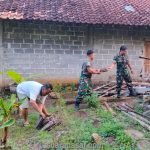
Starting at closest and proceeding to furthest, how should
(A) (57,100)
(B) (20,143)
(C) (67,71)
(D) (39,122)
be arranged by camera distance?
1. (B) (20,143)
2. (D) (39,122)
3. (A) (57,100)
4. (C) (67,71)

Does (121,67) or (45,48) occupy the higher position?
(45,48)

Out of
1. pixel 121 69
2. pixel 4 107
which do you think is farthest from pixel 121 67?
pixel 4 107

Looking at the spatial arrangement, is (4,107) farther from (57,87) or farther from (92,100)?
(57,87)

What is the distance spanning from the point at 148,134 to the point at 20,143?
270 cm

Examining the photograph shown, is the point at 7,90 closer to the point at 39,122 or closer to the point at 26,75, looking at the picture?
the point at 26,75

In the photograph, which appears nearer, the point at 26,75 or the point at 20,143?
the point at 20,143

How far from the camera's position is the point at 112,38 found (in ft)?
45.5

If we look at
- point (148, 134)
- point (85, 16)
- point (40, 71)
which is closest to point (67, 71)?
point (40, 71)

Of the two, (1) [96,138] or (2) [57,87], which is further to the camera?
(2) [57,87]

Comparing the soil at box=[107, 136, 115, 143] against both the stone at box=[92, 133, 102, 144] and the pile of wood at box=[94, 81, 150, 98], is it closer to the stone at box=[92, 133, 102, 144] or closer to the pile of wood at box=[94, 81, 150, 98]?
the stone at box=[92, 133, 102, 144]

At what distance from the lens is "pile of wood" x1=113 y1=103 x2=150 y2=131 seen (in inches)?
316

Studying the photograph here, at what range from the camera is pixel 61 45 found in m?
13.4

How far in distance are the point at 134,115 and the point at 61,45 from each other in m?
5.48

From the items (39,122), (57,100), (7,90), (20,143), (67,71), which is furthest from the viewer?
(67,71)
